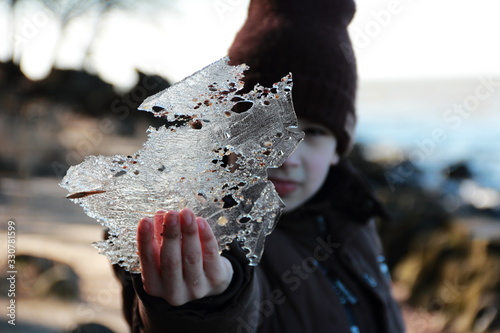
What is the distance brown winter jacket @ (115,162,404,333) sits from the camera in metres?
1.45

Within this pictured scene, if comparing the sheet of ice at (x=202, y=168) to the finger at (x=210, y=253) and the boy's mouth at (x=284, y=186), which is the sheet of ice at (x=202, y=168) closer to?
the finger at (x=210, y=253)

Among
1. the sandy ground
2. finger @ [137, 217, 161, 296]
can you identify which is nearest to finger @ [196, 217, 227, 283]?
finger @ [137, 217, 161, 296]

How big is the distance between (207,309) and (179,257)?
0.78ft

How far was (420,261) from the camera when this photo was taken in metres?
6.07

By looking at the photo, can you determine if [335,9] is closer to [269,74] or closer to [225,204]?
[269,74]

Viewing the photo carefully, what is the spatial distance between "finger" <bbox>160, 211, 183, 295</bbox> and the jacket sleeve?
0.10 m

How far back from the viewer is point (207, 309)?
1.21 meters

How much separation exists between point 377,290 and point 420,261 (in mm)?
4229

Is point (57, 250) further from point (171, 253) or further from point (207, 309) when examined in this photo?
point (171, 253)

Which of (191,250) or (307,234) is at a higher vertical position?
(191,250)

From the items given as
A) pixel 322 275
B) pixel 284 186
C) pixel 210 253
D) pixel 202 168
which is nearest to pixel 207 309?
pixel 210 253

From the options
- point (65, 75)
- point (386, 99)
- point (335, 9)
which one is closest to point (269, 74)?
point (335, 9)

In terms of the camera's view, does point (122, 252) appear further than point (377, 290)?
No

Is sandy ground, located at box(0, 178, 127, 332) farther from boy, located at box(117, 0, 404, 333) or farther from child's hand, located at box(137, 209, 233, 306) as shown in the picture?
child's hand, located at box(137, 209, 233, 306)
